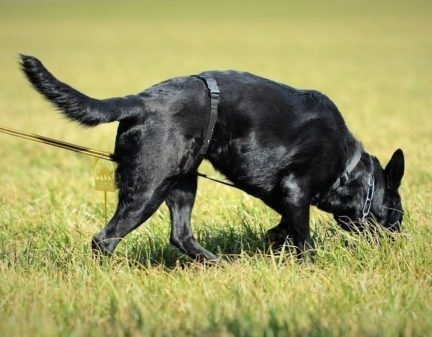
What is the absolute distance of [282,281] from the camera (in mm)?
4434

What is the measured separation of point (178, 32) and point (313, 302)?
50445 mm

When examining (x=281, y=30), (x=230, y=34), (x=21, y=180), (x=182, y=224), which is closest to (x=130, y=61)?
(x=230, y=34)

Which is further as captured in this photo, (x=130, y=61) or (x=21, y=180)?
(x=130, y=61)

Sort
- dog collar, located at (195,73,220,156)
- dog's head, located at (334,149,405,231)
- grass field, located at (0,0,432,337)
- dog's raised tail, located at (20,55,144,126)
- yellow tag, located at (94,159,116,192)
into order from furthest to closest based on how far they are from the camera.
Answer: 1. dog's head, located at (334,149,405,231)
2. yellow tag, located at (94,159,116,192)
3. dog collar, located at (195,73,220,156)
4. dog's raised tail, located at (20,55,144,126)
5. grass field, located at (0,0,432,337)

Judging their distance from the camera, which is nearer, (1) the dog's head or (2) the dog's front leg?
(2) the dog's front leg

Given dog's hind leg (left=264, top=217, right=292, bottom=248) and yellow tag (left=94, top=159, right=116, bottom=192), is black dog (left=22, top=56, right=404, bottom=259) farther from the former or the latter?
yellow tag (left=94, top=159, right=116, bottom=192)

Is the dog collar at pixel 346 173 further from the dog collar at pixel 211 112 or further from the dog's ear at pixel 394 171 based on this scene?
the dog collar at pixel 211 112

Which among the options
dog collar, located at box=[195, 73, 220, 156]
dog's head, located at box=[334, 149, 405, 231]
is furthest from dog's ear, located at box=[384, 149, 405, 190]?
dog collar, located at box=[195, 73, 220, 156]

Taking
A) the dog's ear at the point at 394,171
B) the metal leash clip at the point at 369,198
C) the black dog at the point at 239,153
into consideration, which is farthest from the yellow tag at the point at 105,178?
the dog's ear at the point at 394,171

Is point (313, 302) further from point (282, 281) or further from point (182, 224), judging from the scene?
point (182, 224)

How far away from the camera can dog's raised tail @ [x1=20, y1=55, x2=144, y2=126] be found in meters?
4.70

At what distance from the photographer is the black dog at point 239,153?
4.76 m

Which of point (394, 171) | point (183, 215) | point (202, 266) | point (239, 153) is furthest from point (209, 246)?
point (394, 171)

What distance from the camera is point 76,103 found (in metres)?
4.75
